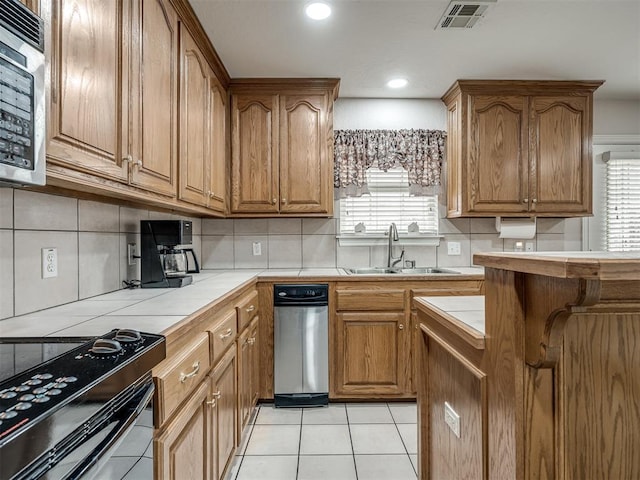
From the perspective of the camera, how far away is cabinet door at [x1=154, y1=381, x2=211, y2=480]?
40.9 inches

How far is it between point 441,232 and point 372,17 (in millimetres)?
1847

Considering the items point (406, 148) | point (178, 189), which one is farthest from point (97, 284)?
point (406, 148)

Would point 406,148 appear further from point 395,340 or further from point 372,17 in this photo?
point 395,340

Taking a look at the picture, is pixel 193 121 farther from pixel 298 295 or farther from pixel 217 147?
pixel 298 295

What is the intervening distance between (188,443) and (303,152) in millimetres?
2178

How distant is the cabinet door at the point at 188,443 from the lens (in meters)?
1.04

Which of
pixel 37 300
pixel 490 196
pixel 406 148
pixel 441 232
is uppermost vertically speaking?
pixel 406 148

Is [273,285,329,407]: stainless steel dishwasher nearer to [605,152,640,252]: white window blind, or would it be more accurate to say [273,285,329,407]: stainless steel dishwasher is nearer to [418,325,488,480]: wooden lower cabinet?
[418,325,488,480]: wooden lower cabinet

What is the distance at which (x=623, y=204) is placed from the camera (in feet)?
11.1

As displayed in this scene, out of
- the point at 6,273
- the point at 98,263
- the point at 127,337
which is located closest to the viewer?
the point at 127,337

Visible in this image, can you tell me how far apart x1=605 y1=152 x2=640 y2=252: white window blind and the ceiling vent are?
2.19 m

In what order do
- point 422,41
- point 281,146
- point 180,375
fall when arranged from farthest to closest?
point 281,146 → point 422,41 → point 180,375

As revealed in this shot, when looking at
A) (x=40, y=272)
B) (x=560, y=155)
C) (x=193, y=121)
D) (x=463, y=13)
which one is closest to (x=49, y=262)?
(x=40, y=272)

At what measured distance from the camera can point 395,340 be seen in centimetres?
270
